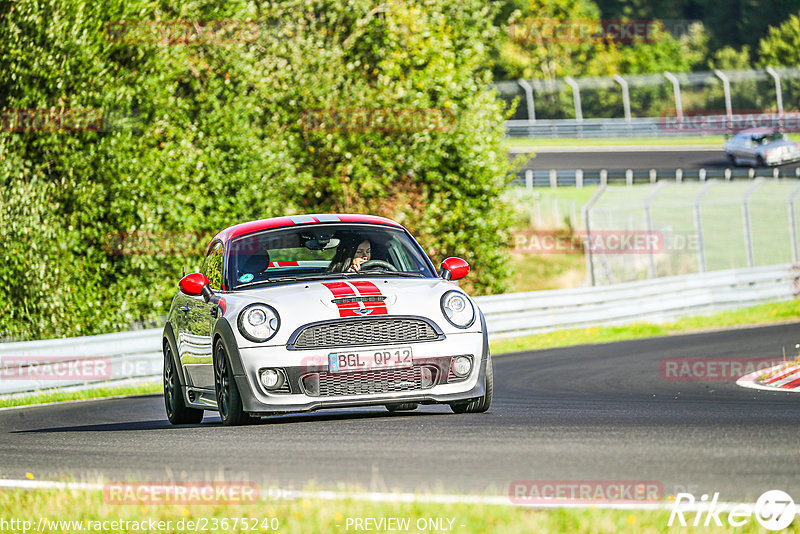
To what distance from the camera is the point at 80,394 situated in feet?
53.4

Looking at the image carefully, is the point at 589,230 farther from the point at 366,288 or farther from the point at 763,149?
the point at 763,149

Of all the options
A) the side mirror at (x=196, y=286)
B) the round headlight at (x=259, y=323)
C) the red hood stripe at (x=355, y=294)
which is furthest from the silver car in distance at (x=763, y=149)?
the round headlight at (x=259, y=323)

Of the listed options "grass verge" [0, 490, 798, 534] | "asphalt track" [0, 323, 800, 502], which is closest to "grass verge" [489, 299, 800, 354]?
"asphalt track" [0, 323, 800, 502]

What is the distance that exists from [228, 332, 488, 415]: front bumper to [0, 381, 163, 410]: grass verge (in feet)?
23.7

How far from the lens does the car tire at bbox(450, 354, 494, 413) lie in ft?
30.9

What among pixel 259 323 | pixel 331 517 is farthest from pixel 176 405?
pixel 331 517

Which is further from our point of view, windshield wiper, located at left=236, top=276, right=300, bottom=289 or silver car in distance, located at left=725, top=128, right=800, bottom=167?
silver car in distance, located at left=725, top=128, right=800, bottom=167

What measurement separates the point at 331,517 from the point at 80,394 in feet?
38.3

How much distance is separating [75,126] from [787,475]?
57.1 ft

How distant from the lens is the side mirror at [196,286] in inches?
393

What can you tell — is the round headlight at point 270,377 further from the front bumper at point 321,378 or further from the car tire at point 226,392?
the car tire at point 226,392

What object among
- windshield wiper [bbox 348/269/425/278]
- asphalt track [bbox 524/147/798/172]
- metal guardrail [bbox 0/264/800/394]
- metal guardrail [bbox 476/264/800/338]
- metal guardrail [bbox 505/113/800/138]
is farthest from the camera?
metal guardrail [bbox 505/113/800/138]

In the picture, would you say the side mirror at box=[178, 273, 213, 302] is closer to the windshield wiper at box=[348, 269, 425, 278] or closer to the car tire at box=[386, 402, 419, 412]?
the windshield wiper at box=[348, 269, 425, 278]

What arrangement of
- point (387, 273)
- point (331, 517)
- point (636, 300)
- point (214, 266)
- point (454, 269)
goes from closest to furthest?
point (331, 517) → point (387, 273) → point (454, 269) → point (214, 266) → point (636, 300)
